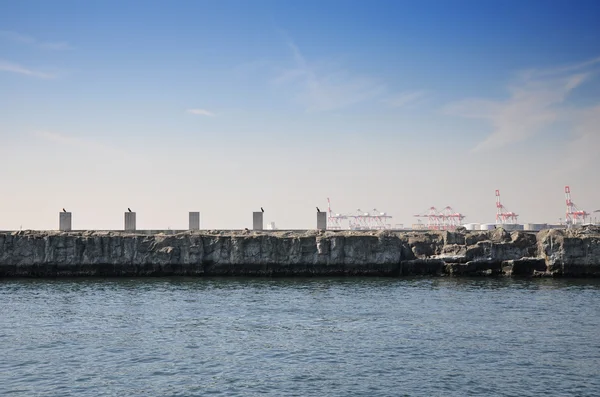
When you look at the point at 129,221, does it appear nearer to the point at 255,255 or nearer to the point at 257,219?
the point at 257,219

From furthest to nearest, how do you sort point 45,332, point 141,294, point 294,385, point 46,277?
point 46,277
point 141,294
point 45,332
point 294,385

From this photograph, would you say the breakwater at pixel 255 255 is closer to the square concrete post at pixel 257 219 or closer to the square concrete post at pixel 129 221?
the square concrete post at pixel 129 221

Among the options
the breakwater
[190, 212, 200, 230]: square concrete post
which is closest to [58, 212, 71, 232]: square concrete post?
the breakwater

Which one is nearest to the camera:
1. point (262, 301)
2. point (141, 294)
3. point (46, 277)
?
point (262, 301)

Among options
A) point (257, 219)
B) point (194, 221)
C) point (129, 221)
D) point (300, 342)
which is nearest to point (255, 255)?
point (257, 219)

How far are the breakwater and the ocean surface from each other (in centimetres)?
1387

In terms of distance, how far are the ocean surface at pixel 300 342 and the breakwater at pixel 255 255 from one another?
1387 cm

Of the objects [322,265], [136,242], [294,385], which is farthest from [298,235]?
[294,385]

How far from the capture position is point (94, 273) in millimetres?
66438

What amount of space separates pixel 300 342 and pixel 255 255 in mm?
36304

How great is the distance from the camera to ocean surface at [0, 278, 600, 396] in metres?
24.0

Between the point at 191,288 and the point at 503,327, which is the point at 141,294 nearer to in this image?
the point at 191,288

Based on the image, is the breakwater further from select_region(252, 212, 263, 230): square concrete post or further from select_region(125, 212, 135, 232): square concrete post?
select_region(252, 212, 263, 230): square concrete post

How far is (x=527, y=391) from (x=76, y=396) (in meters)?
16.8
